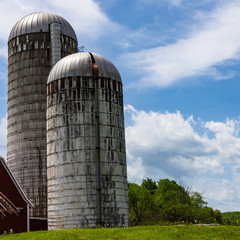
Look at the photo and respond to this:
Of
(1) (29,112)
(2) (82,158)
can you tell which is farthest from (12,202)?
(1) (29,112)

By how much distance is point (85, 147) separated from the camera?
38.8 m

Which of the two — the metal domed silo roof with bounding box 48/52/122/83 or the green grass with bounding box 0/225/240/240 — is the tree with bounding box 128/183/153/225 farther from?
the green grass with bounding box 0/225/240/240

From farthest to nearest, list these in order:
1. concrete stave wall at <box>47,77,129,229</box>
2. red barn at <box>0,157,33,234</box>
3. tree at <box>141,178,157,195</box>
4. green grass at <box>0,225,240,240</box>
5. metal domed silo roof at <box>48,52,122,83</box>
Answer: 1. tree at <box>141,178,157,195</box>
2. metal domed silo roof at <box>48,52,122,83</box>
3. concrete stave wall at <box>47,77,129,229</box>
4. red barn at <box>0,157,33,234</box>
5. green grass at <box>0,225,240,240</box>

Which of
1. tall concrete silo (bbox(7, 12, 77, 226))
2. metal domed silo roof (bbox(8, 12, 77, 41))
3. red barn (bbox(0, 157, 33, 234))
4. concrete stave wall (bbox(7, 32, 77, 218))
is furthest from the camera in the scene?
metal domed silo roof (bbox(8, 12, 77, 41))

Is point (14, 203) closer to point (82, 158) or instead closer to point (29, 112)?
point (82, 158)

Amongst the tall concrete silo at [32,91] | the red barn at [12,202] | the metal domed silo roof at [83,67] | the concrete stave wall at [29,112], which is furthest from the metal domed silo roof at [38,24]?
the red barn at [12,202]

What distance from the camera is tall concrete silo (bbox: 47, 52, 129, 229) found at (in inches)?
1499

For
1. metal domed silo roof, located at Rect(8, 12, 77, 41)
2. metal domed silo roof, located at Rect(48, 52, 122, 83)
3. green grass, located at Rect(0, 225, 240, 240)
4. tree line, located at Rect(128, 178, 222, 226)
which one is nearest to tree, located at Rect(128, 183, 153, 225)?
tree line, located at Rect(128, 178, 222, 226)

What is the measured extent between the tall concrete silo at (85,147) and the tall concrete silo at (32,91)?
8.02 metres

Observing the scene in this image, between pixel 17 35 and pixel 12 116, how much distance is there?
10.2 meters

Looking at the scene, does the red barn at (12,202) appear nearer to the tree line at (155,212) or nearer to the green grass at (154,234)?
the green grass at (154,234)

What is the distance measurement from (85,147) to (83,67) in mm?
7915

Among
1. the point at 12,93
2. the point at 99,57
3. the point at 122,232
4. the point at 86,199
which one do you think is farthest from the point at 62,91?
the point at 122,232

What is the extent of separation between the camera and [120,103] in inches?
1661
